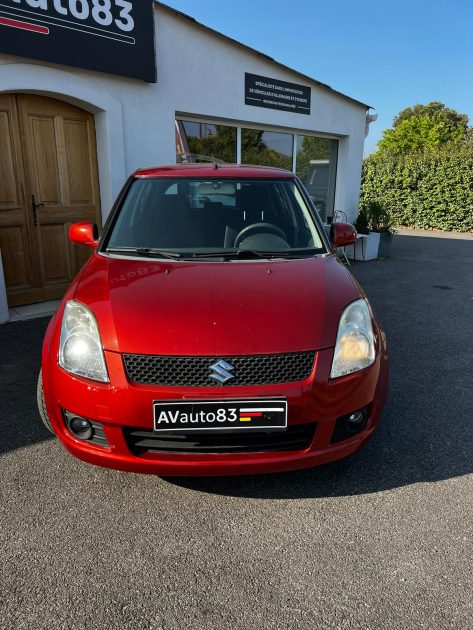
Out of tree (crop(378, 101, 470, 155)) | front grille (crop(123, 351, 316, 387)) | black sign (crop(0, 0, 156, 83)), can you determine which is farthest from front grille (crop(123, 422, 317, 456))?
tree (crop(378, 101, 470, 155))

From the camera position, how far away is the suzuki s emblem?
1973mm

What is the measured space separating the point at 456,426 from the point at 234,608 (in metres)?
2.02

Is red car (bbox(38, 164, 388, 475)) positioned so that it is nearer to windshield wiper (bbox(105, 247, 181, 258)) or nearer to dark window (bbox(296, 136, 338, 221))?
windshield wiper (bbox(105, 247, 181, 258))

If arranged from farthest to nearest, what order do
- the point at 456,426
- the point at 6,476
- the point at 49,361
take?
the point at 456,426 → the point at 6,476 → the point at 49,361

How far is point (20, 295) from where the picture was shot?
554 centimetres

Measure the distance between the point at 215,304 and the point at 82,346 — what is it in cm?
65

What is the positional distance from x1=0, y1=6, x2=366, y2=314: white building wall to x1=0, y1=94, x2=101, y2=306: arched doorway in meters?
0.19

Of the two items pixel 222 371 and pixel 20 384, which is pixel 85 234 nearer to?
pixel 20 384

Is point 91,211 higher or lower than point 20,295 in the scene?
higher

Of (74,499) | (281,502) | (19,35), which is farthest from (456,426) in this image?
(19,35)

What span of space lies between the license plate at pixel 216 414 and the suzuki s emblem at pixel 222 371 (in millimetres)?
95

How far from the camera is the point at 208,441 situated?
6.69ft

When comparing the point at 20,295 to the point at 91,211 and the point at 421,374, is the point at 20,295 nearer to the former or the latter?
the point at 91,211

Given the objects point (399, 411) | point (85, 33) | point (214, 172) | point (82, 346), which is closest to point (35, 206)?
point (85, 33)
